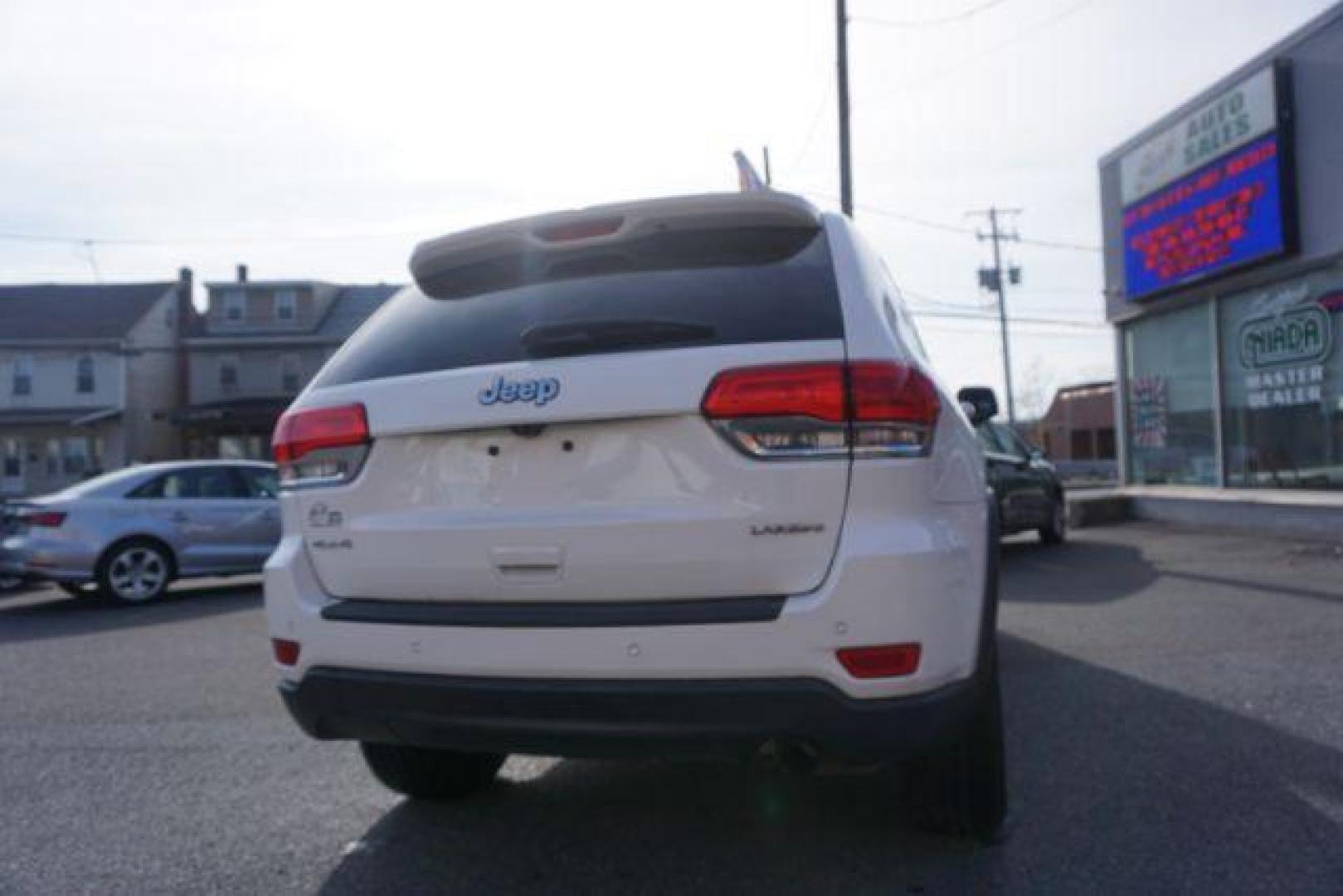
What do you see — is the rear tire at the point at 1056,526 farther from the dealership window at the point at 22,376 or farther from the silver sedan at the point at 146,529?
the dealership window at the point at 22,376

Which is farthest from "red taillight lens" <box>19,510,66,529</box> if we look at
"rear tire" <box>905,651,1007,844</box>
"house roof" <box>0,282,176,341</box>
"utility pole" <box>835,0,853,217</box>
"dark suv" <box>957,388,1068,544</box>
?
"house roof" <box>0,282,176,341</box>

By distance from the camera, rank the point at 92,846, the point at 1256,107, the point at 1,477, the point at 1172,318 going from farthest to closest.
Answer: the point at 1,477 < the point at 1172,318 < the point at 1256,107 < the point at 92,846

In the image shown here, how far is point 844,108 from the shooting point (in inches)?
676

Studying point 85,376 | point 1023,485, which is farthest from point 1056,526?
point 85,376

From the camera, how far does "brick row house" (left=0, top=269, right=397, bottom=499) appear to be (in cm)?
3694

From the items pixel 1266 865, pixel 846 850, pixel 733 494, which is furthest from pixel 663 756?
pixel 1266 865

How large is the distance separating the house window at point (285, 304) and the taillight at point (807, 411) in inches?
1561

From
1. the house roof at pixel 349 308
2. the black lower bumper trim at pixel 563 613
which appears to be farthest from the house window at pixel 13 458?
the black lower bumper trim at pixel 563 613

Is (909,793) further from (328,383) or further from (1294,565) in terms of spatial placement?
(1294,565)

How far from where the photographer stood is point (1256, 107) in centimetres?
1221

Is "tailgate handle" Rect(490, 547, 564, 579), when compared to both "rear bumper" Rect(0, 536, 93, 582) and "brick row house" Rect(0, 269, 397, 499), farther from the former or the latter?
"brick row house" Rect(0, 269, 397, 499)

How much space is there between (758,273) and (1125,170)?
14681 millimetres

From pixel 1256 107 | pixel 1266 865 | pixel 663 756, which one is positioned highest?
pixel 1256 107

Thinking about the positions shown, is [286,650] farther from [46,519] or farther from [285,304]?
[285,304]
